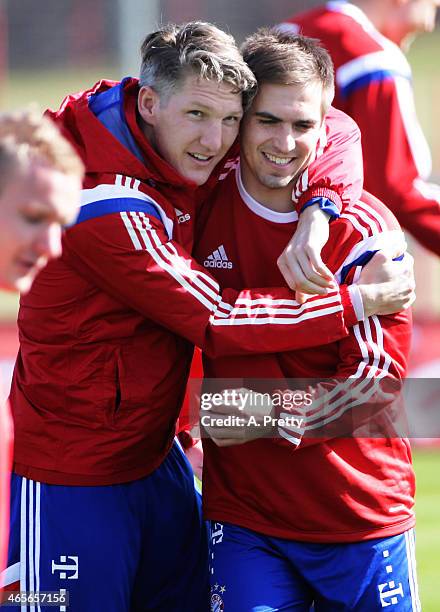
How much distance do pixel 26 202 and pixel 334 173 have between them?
136cm

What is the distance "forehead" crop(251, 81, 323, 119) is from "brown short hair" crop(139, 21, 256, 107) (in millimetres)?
54

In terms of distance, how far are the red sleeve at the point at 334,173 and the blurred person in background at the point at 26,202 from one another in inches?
44.9

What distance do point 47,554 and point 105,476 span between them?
0.27 m

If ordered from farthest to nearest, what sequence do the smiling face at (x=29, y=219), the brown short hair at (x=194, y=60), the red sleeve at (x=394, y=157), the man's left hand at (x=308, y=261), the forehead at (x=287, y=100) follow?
the red sleeve at (x=394, y=157) → the forehead at (x=287, y=100) → the brown short hair at (x=194, y=60) → the man's left hand at (x=308, y=261) → the smiling face at (x=29, y=219)

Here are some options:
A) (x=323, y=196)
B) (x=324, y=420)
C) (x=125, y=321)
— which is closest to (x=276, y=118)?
(x=323, y=196)

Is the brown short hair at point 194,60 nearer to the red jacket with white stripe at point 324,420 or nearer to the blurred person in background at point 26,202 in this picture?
the red jacket with white stripe at point 324,420

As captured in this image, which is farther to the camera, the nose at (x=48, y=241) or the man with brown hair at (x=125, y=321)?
the man with brown hair at (x=125, y=321)

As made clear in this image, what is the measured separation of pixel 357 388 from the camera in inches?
128

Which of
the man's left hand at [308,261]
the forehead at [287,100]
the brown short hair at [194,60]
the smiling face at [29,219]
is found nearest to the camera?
the smiling face at [29,219]

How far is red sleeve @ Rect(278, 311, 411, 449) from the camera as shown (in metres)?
3.24

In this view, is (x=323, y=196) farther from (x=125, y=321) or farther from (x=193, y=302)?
(x=125, y=321)

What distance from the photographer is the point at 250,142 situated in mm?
3340

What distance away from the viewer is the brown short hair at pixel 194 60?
3174 mm

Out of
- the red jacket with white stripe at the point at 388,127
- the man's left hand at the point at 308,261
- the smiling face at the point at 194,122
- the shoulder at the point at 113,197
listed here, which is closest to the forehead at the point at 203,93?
the smiling face at the point at 194,122
